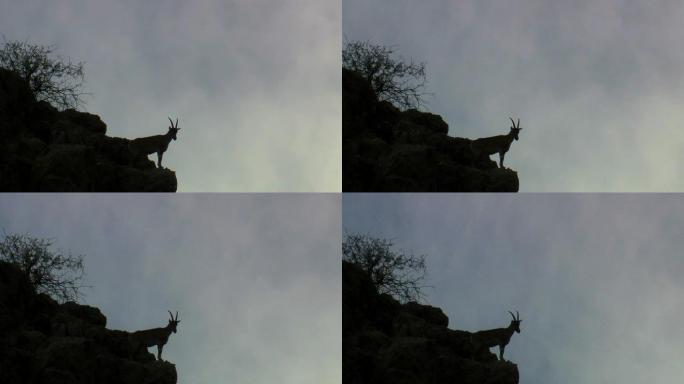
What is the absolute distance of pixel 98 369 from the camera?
97.0 ft

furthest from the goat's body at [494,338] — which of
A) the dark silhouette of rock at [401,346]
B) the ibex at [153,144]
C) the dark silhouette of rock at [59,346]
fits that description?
the ibex at [153,144]

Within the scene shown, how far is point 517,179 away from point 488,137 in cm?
123

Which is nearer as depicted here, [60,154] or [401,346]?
[401,346]

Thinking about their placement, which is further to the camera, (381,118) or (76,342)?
(381,118)

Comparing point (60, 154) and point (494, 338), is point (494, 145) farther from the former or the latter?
point (60, 154)

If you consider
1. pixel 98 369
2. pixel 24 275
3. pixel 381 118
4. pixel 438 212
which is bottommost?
pixel 98 369

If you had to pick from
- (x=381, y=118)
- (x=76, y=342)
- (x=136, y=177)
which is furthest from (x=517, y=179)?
(x=76, y=342)

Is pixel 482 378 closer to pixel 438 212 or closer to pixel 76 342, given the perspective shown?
pixel 438 212

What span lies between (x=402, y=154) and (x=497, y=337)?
4777 millimetres

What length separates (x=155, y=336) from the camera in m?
30.7

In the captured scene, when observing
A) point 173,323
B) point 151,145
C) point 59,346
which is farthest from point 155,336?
point 151,145

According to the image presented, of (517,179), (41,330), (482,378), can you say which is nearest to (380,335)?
(482,378)

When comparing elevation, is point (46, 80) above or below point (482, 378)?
above

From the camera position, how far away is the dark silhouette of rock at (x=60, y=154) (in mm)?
30203
